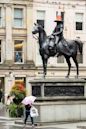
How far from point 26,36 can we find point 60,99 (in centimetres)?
3153

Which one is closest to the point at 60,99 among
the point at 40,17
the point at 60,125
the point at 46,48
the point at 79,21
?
the point at 60,125

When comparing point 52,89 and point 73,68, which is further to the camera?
point 73,68

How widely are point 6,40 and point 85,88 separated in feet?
97.5

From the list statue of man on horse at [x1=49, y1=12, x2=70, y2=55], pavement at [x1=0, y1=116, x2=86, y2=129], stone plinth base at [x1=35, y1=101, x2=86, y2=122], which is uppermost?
statue of man on horse at [x1=49, y1=12, x2=70, y2=55]

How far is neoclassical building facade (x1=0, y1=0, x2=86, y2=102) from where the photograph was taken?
60.6 m

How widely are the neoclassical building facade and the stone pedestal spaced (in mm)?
27899

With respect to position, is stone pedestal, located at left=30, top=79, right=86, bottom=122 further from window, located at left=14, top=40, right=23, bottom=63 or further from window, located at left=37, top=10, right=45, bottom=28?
window, located at left=37, top=10, right=45, bottom=28

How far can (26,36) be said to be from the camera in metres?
61.8

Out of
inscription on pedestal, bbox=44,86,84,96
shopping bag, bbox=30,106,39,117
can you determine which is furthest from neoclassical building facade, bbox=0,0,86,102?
shopping bag, bbox=30,106,39,117

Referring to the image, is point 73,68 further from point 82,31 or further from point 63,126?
point 63,126

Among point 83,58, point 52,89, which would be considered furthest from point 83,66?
point 52,89

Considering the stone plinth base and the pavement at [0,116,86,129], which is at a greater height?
the stone plinth base

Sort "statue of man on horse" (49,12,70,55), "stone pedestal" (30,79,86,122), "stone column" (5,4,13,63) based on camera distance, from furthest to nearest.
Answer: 1. "stone column" (5,4,13,63)
2. "statue of man on horse" (49,12,70,55)
3. "stone pedestal" (30,79,86,122)

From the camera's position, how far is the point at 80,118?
3139cm
